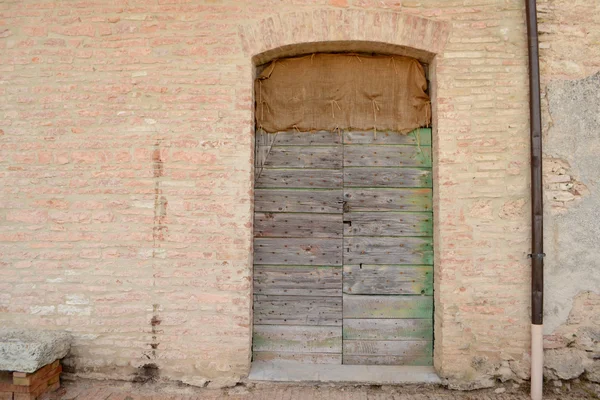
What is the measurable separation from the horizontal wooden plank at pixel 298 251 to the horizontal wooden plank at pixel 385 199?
0.38m

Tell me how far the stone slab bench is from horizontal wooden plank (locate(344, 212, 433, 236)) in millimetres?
2582

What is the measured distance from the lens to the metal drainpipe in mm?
3393

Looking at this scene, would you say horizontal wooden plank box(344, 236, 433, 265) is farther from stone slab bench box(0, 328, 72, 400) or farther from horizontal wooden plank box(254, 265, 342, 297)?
stone slab bench box(0, 328, 72, 400)

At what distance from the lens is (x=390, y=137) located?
3957mm

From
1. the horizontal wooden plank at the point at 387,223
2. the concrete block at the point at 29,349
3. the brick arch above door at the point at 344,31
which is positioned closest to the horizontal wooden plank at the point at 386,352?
the horizontal wooden plank at the point at 387,223

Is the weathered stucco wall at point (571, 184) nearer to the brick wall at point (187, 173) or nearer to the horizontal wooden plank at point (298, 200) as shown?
the brick wall at point (187, 173)

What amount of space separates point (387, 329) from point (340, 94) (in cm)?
218

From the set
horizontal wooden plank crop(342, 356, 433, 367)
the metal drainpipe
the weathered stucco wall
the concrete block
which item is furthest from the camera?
horizontal wooden plank crop(342, 356, 433, 367)

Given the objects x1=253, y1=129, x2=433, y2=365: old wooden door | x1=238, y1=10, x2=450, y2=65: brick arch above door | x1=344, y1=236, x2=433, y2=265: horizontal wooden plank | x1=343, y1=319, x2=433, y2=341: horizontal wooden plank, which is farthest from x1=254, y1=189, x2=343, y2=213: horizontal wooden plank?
x1=238, y1=10, x2=450, y2=65: brick arch above door

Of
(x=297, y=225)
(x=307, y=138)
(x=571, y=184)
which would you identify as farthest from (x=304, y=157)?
(x=571, y=184)

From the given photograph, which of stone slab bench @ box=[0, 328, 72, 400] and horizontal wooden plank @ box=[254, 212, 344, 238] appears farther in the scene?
horizontal wooden plank @ box=[254, 212, 344, 238]

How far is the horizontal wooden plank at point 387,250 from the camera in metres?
3.88

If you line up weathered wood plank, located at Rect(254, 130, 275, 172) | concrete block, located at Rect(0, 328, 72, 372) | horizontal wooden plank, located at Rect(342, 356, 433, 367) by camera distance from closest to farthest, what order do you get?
1. concrete block, located at Rect(0, 328, 72, 372)
2. horizontal wooden plank, located at Rect(342, 356, 433, 367)
3. weathered wood plank, located at Rect(254, 130, 275, 172)

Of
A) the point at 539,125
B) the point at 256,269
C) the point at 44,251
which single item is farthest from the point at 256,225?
the point at 539,125
